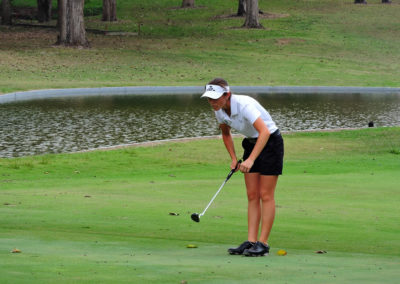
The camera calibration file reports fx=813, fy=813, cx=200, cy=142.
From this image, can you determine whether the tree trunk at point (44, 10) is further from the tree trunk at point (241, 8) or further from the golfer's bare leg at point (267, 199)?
the golfer's bare leg at point (267, 199)

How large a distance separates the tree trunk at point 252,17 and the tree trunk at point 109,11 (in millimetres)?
10999

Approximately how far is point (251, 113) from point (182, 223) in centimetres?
235

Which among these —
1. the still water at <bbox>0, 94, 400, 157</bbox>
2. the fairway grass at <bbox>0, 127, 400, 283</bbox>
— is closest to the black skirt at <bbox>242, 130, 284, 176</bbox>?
the fairway grass at <bbox>0, 127, 400, 283</bbox>

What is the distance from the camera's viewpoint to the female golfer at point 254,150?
771 cm

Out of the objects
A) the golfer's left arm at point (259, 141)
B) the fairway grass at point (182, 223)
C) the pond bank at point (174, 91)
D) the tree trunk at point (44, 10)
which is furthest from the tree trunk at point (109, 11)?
the golfer's left arm at point (259, 141)

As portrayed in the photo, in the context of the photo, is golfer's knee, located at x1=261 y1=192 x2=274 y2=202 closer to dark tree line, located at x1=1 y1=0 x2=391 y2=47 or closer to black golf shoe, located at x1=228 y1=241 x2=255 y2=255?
black golf shoe, located at x1=228 y1=241 x2=255 y2=255

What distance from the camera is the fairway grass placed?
666cm

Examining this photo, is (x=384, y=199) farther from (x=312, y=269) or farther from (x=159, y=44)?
(x=159, y=44)

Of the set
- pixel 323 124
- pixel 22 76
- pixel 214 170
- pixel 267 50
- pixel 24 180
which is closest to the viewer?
pixel 24 180

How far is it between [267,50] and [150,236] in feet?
144

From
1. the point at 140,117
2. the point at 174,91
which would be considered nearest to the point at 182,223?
the point at 140,117

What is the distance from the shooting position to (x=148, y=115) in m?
29.3

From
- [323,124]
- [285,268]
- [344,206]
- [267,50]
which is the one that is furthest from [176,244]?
[267,50]

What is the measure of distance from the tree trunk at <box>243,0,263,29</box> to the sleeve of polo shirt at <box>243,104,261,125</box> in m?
48.9
